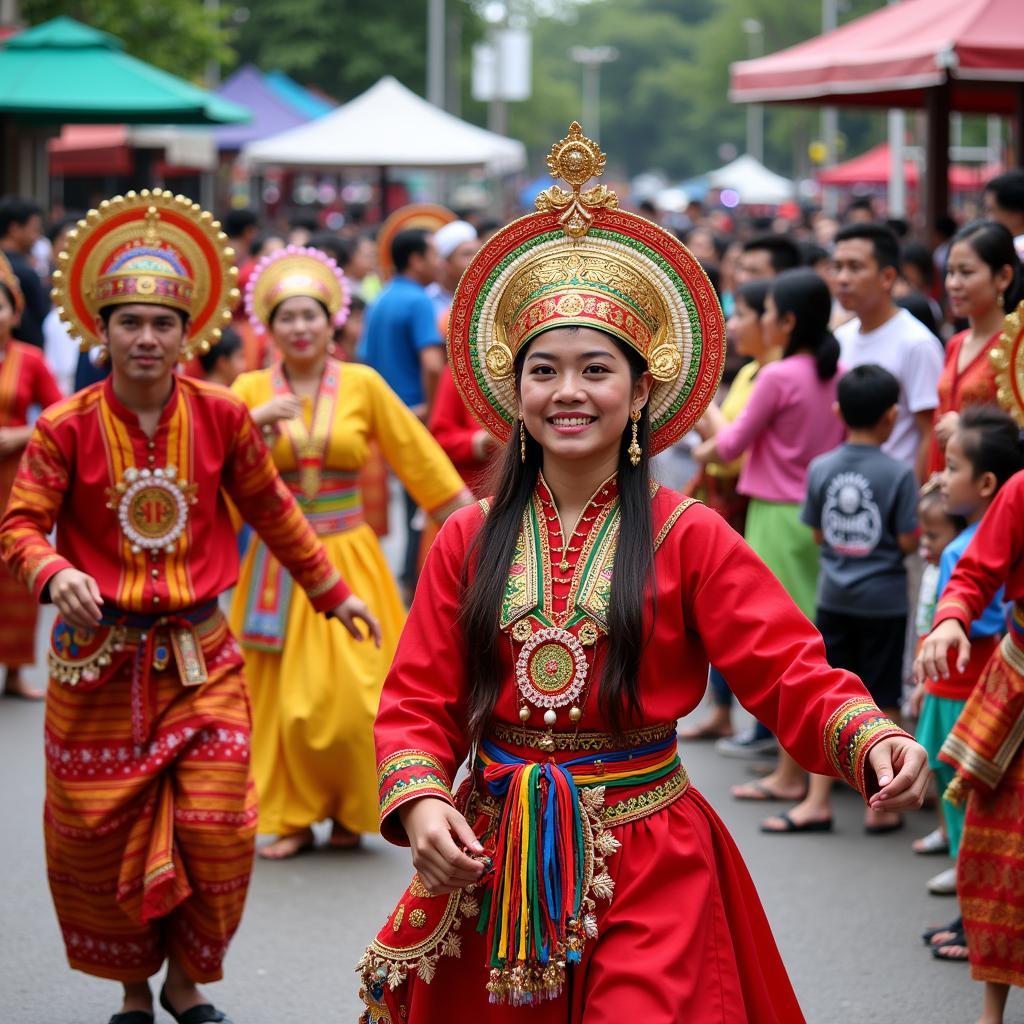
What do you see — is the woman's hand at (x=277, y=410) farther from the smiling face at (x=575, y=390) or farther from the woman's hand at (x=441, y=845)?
the woman's hand at (x=441, y=845)

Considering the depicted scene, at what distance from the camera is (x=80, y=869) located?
4809 mm

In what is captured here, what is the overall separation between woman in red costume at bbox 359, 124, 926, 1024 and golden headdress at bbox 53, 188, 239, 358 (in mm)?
1499

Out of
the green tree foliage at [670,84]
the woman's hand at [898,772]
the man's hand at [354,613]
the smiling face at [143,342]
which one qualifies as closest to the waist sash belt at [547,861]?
the woman's hand at [898,772]

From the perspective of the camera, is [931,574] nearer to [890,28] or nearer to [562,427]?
[562,427]

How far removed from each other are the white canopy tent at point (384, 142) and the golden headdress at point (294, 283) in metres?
13.0

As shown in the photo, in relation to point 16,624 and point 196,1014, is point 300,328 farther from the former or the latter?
point 16,624

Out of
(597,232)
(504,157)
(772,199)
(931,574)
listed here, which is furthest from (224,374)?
(772,199)

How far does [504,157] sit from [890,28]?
10.0m

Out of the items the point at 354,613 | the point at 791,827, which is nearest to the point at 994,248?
the point at 791,827

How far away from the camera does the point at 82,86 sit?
14484mm

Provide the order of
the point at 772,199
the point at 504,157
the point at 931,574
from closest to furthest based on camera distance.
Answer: the point at 931,574 → the point at 504,157 → the point at 772,199

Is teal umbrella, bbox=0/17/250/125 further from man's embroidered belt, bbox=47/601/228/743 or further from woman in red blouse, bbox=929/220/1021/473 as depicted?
man's embroidered belt, bbox=47/601/228/743

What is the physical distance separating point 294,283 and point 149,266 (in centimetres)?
185

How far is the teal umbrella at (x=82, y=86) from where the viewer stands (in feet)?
46.8
